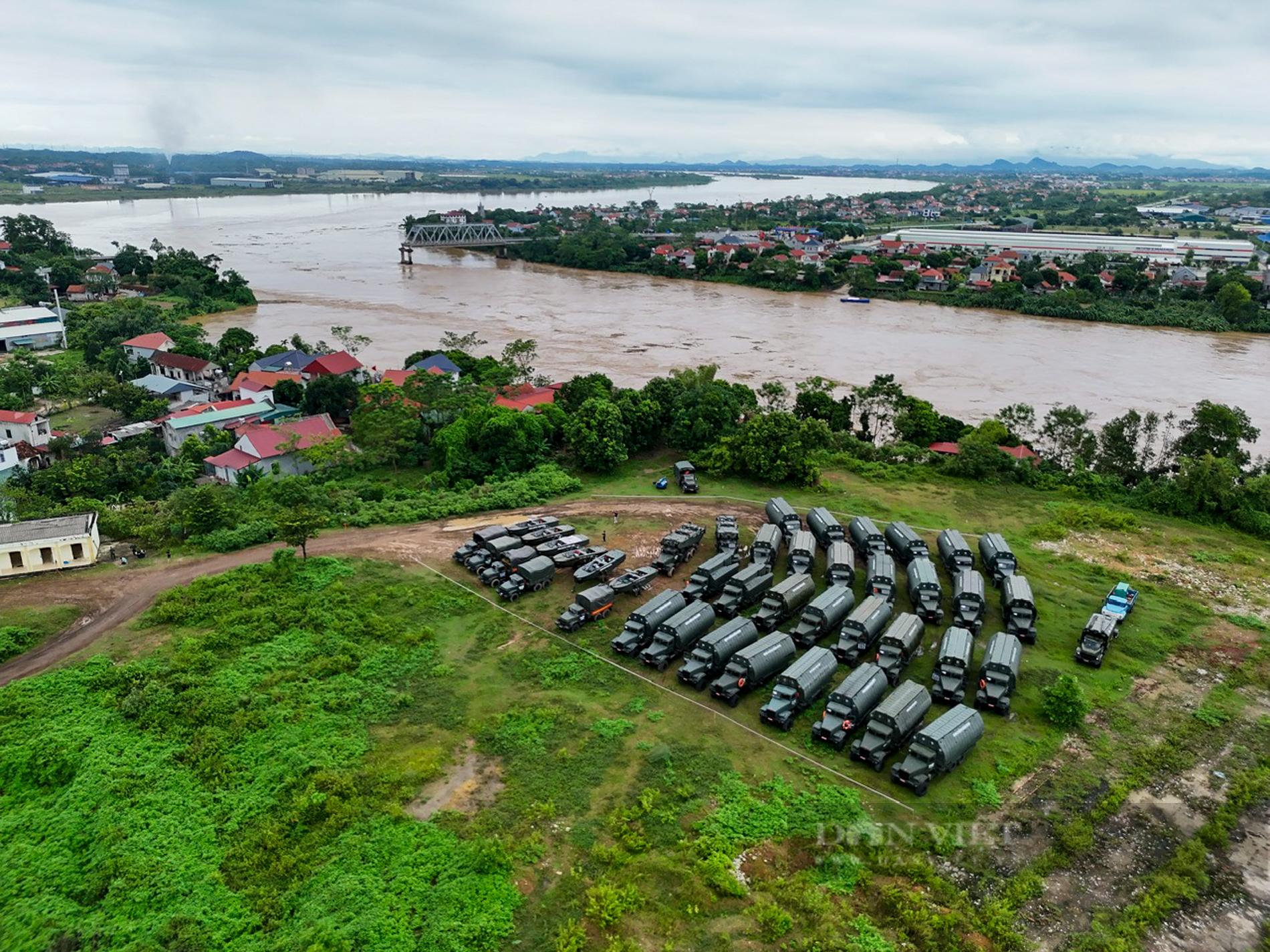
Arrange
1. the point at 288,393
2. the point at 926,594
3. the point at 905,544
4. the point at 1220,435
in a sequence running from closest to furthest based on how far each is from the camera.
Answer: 1. the point at 926,594
2. the point at 905,544
3. the point at 1220,435
4. the point at 288,393

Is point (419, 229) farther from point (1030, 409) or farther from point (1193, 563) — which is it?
point (1193, 563)

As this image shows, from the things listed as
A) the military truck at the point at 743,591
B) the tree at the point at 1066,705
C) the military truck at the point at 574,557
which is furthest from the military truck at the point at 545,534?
the tree at the point at 1066,705

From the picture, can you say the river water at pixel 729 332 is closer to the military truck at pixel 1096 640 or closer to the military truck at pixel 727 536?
the military truck at pixel 727 536

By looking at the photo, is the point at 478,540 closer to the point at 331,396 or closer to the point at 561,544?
the point at 561,544

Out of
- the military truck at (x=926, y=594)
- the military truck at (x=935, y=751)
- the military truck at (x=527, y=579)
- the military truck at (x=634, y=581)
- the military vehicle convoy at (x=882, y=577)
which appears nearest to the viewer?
the military truck at (x=935, y=751)

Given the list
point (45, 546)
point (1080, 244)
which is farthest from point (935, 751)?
point (1080, 244)

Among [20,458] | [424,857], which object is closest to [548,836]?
[424,857]
